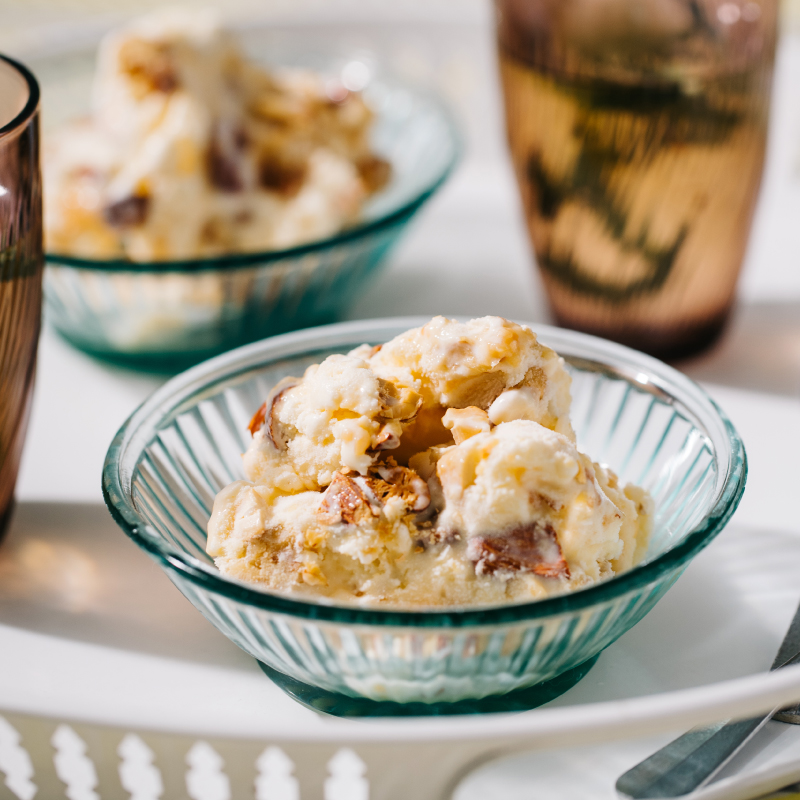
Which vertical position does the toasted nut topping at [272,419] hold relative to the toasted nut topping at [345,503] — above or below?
above

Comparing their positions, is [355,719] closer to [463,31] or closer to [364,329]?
[364,329]

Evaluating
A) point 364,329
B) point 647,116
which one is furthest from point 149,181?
point 647,116

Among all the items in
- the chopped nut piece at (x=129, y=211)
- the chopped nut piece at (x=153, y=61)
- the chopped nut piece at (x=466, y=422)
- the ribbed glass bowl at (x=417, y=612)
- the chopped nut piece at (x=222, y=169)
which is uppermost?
the chopped nut piece at (x=153, y=61)

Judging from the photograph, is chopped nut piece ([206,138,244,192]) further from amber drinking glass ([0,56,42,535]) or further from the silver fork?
the silver fork

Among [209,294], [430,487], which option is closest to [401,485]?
[430,487]

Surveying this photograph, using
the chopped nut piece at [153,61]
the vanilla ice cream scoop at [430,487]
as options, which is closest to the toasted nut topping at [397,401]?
the vanilla ice cream scoop at [430,487]

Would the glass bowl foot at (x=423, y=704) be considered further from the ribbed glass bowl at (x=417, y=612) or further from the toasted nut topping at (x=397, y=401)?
the toasted nut topping at (x=397, y=401)

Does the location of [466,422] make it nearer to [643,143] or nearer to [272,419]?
[272,419]
